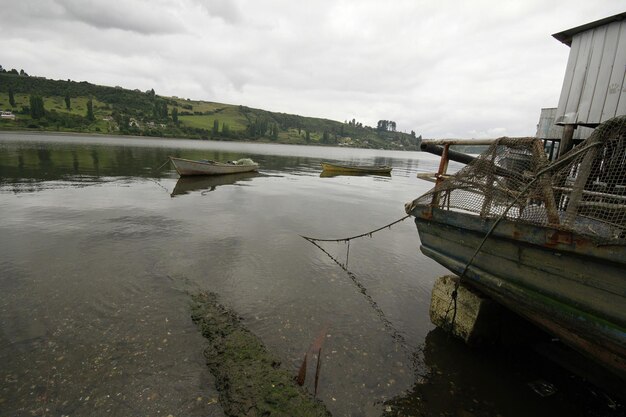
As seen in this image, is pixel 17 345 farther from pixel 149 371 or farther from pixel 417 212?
pixel 417 212

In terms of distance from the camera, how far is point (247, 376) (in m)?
5.99

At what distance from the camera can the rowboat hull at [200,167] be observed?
31484 millimetres

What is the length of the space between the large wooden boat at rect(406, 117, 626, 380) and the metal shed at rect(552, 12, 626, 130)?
1.58 meters

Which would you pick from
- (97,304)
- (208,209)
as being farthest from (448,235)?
(208,209)

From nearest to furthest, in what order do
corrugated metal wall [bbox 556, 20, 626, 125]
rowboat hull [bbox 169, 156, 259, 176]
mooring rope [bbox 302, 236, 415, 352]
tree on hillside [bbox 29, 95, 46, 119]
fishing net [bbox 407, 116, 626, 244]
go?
fishing net [bbox 407, 116, 626, 244], corrugated metal wall [bbox 556, 20, 626, 125], mooring rope [bbox 302, 236, 415, 352], rowboat hull [bbox 169, 156, 259, 176], tree on hillside [bbox 29, 95, 46, 119]

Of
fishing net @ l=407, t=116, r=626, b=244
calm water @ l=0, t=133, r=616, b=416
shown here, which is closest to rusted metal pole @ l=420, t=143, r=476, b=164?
fishing net @ l=407, t=116, r=626, b=244

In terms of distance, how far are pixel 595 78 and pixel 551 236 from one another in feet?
14.5

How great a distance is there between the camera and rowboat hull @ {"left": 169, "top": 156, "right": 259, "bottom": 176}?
31.5 metres

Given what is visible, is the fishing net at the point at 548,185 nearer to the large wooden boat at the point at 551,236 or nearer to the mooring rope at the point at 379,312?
the large wooden boat at the point at 551,236

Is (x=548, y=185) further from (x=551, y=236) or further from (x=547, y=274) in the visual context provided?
(x=547, y=274)

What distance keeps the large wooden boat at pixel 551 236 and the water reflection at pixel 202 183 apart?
71.3ft

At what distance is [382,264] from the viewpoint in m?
12.8

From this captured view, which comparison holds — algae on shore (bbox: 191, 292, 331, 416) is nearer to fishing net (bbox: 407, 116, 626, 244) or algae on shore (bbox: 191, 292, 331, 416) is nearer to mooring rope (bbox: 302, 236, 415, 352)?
mooring rope (bbox: 302, 236, 415, 352)

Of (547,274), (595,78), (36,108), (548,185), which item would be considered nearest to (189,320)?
(547,274)
